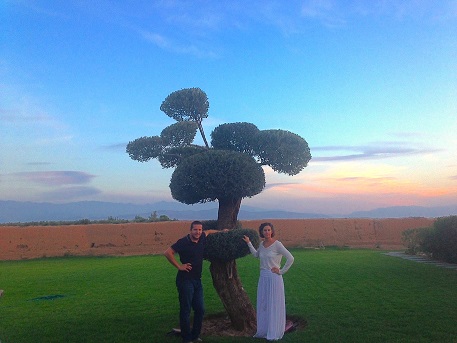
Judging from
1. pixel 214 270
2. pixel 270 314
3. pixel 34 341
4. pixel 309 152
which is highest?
pixel 309 152

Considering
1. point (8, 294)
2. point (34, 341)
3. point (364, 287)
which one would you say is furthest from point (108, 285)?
point (364, 287)

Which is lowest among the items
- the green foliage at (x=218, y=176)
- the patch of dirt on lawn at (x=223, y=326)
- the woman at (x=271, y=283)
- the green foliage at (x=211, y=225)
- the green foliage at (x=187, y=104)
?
the patch of dirt on lawn at (x=223, y=326)

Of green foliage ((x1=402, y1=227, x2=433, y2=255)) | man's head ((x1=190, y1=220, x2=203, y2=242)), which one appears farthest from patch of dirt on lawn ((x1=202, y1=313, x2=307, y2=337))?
green foliage ((x1=402, y1=227, x2=433, y2=255))

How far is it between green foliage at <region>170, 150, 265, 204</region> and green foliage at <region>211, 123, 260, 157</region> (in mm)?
736

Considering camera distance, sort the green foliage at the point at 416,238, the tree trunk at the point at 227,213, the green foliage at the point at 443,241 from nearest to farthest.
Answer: the tree trunk at the point at 227,213 < the green foliage at the point at 443,241 < the green foliage at the point at 416,238

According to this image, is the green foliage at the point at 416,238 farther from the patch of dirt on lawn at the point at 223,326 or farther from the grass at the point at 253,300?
→ the patch of dirt on lawn at the point at 223,326

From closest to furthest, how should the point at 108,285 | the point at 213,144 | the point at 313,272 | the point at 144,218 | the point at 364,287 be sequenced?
1. the point at 213,144
2. the point at 364,287
3. the point at 108,285
4. the point at 313,272
5. the point at 144,218

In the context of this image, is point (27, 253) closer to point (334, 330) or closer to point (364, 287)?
point (364, 287)

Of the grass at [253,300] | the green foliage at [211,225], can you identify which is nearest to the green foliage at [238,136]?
the green foliage at [211,225]

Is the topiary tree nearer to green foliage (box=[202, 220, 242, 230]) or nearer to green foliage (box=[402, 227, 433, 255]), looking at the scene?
green foliage (box=[202, 220, 242, 230])

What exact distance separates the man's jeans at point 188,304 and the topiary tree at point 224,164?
631 mm

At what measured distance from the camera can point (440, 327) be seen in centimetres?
721

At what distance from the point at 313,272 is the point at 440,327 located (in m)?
6.87

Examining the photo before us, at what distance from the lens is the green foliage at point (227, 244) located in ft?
23.4
